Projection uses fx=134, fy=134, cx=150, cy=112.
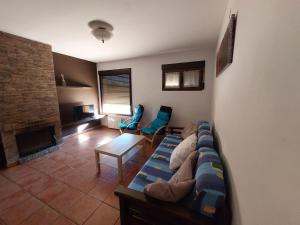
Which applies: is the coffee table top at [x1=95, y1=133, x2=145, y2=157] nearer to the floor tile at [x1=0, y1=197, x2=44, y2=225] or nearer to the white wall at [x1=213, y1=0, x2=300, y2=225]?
the floor tile at [x1=0, y1=197, x2=44, y2=225]

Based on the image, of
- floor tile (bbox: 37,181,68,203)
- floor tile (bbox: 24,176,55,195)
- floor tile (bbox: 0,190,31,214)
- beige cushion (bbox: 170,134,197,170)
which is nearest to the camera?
beige cushion (bbox: 170,134,197,170)

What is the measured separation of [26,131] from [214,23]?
4065 mm

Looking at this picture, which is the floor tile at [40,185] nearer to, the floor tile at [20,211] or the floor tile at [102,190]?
the floor tile at [20,211]

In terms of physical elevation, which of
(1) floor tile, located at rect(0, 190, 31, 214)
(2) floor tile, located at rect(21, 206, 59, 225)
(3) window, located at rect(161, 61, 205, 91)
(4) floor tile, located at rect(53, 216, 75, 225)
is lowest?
(4) floor tile, located at rect(53, 216, 75, 225)

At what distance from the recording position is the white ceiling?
1.68 meters

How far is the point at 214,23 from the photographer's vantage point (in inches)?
85.8

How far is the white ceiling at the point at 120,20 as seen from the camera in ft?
5.50

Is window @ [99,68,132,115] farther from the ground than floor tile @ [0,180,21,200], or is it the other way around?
window @ [99,68,132,115]

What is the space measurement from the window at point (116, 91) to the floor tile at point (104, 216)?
3.29 m

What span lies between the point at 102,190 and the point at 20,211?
93 centimetres

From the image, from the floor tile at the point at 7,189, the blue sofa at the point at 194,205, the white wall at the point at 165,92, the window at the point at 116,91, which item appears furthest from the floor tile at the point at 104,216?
the window at the point at 116,91

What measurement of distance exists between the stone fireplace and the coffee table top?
1736mm

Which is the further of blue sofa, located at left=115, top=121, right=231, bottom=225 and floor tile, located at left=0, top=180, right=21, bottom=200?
floor tile, located at left=0, top=180, right=21, bottom=200

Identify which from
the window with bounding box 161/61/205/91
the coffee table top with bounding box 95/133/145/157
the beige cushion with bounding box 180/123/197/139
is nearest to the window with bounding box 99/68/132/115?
the window with bounding box 161/61/205/91
